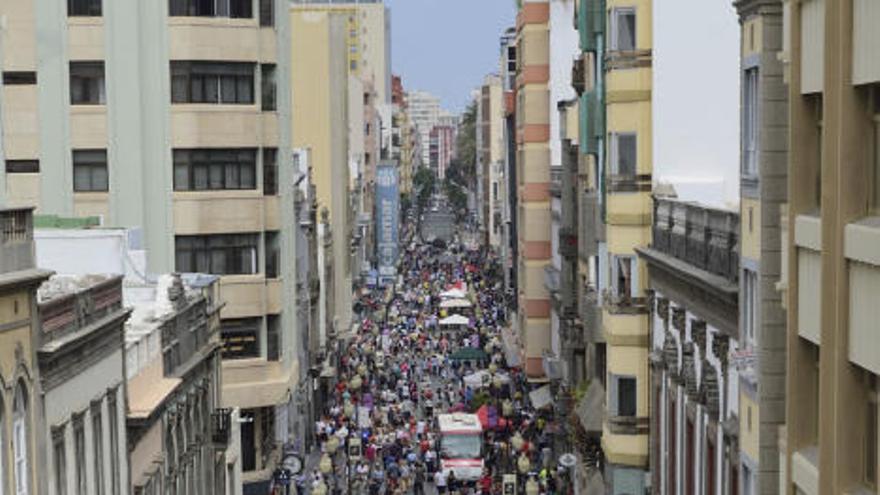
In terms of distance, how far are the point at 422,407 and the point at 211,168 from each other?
100 ft

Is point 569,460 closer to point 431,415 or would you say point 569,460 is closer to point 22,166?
point 22,166

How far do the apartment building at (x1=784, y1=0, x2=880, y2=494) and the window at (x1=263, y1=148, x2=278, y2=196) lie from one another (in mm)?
32131

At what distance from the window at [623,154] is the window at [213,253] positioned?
1289cm

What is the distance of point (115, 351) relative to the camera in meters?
25.0

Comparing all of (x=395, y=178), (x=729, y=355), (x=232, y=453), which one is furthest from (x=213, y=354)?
(x=395, y=178)

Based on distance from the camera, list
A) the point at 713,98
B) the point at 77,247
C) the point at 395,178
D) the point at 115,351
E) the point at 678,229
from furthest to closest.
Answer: the point at 395,178, the point at 713,98, the point at 77,247, the point at 678,229, the point at 115,351

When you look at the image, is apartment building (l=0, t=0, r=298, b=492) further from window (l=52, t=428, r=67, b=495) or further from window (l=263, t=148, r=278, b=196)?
window (l=52, t=428, r=67, b=495)

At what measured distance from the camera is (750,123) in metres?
21.1

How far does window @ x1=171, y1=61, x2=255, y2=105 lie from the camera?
149ft

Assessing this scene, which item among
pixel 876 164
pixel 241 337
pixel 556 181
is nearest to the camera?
pixel 876 164

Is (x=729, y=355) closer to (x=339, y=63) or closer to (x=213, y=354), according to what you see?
(x=213, y=354)

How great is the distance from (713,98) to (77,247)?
513 inches

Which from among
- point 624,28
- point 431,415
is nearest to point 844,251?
point 624,28

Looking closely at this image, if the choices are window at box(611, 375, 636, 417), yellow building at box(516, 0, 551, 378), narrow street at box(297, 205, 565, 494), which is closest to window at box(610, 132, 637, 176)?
window at box(611, 375, 636, 417)
